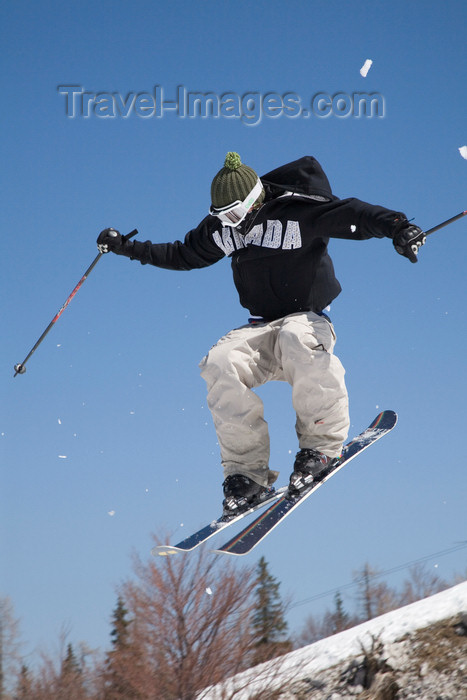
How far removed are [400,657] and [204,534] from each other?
4.69m

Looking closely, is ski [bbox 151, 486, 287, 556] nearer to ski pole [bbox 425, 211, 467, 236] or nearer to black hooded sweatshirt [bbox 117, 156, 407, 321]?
black hooded sweatshirt [bbox 117, 156, 407, 321]

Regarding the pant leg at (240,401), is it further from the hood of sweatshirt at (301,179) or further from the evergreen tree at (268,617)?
the evergreen tree at (268,617)

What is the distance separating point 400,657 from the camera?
28.2ft

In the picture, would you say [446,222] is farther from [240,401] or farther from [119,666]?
[119,666]

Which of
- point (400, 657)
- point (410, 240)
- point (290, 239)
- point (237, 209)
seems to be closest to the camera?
point (410, 240)

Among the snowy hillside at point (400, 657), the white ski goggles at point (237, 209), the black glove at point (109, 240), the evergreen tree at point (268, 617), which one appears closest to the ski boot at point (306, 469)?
the white ski goggles at point (237, 209)

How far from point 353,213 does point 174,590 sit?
17529 millimetres

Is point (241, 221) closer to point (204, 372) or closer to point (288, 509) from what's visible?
point (204, 372)

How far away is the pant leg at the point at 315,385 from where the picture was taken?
542 centimetres

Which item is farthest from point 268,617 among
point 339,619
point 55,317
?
point 55,317

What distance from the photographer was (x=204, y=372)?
18.6 ft

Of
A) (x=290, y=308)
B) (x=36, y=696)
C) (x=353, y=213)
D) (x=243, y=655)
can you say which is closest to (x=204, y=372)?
(x=290, y=308)

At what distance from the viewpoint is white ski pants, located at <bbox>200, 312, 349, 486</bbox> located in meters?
5.43

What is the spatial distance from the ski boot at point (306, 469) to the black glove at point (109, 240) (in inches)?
104
